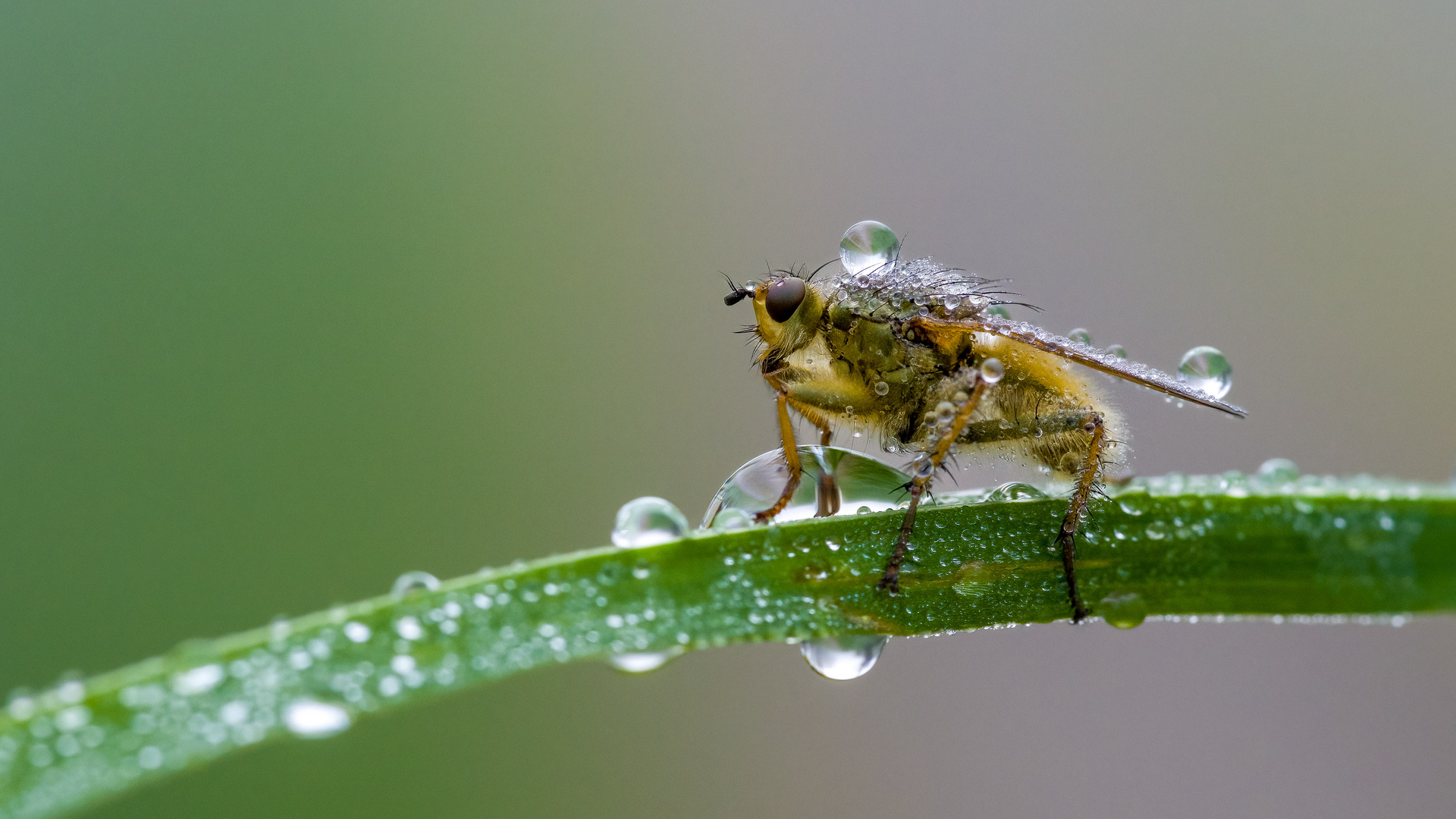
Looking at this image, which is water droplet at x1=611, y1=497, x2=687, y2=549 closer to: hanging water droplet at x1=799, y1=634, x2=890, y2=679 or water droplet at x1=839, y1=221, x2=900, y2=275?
hanging water droplet at x1=799, y1=634, x2=890, y2=679

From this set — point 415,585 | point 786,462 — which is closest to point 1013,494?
point 786,462

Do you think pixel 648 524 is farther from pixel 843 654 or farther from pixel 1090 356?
pixel 1090 356

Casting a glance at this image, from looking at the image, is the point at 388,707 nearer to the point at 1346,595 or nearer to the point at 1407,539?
the point at 1346,595

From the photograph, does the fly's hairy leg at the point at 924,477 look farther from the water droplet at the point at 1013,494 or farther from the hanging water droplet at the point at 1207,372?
the hanging water droplet at the point at 1207,372

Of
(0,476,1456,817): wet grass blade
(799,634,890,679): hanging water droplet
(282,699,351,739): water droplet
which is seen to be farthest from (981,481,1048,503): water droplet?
(282,699,351,739): water droplet

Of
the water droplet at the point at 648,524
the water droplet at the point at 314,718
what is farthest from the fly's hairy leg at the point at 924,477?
the water droplet at the point at 314,718

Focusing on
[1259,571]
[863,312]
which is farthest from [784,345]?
[1259,571]
